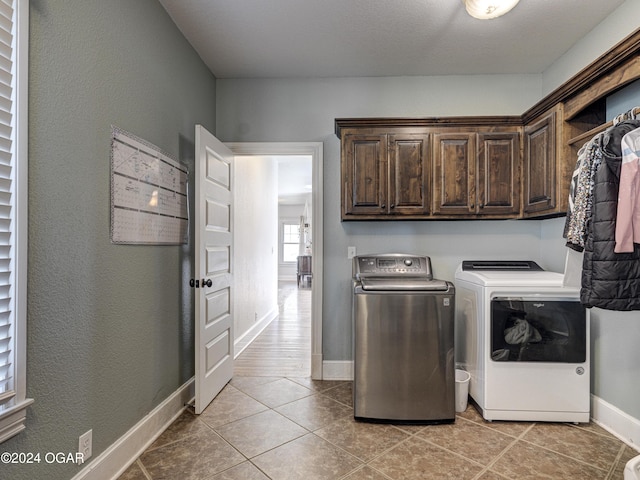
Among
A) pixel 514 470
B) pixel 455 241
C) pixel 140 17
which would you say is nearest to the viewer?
pixel 514 470

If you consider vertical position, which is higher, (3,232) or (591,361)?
(3,232)

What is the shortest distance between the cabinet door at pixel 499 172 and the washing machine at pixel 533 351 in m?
0.68

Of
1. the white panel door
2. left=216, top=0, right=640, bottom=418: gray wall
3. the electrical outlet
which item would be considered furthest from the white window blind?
left=216, top=0, right=640, bottom=418: gray wall

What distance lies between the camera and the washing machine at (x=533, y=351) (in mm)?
2281

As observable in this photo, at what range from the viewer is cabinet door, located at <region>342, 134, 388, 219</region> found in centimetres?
280

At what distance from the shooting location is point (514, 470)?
184cm

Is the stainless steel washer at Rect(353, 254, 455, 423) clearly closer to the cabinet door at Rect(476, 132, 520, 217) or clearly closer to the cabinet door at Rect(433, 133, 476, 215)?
the cabinet door at Rect(433, 133, 476, 215)

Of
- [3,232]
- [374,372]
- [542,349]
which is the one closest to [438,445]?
[374,372]

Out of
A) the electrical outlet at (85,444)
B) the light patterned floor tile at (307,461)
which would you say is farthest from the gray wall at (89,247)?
the light patterned floor tile at (307,461)

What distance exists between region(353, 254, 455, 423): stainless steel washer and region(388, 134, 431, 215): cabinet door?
0.75 metres

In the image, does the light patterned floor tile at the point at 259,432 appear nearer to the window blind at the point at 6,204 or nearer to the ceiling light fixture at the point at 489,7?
the window blind at the point at 6,204

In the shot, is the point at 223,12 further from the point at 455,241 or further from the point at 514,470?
the point at 514,470

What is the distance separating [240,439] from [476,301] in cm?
181

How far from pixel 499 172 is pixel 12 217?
2.97 meters
